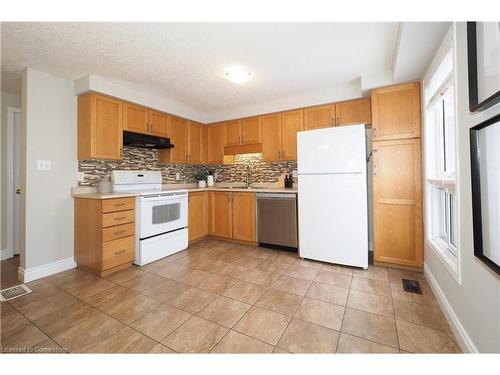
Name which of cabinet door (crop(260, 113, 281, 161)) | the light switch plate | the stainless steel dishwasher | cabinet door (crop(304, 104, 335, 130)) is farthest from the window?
the light switch plate

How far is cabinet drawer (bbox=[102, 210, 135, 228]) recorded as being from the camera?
2.38 meters

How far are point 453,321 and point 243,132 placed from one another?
11.3 ft

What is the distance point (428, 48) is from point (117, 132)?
137 inches

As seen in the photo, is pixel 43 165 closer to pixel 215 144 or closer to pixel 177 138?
pixel 177 138

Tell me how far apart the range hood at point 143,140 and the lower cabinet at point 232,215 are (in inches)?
45.3

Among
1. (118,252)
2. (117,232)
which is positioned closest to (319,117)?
(117,232)

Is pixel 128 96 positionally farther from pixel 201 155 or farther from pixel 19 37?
pixel 201 155

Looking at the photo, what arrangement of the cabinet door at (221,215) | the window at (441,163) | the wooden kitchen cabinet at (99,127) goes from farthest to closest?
the cabinet door at (221,215) → the wooden kitchen cabinet at (99,127) → the window at (441,163)

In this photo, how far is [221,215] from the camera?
3.70 m

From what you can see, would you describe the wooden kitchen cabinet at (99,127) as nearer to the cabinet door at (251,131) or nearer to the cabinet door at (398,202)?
the cabinet door at (251,131)

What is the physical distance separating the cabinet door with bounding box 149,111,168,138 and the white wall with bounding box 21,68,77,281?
3.03 feet

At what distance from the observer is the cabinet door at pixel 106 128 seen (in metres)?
2.62

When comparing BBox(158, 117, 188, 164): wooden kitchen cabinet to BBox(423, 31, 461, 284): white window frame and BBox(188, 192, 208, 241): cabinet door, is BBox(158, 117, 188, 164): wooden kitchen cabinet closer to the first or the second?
BBox(188, 192, 208, 241): cabinet door

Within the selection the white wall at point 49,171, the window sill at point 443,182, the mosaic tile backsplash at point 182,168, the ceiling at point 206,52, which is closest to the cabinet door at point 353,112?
the ceiling at point 206,52
